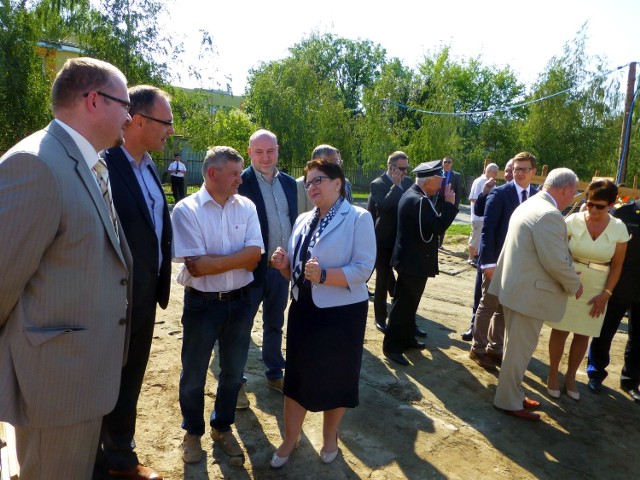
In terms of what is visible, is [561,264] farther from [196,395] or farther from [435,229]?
[196,395]

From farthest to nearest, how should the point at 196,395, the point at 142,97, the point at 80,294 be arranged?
1. the point at 196,395
2. the point at 142,97
3. the point at 80,294

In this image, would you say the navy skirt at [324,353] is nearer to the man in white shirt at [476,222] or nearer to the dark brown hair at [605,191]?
the dark brown hair at [605,191]

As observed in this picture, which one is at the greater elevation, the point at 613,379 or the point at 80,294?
the point at 80,294

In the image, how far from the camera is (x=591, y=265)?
165 inches

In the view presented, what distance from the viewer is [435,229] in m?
4.54

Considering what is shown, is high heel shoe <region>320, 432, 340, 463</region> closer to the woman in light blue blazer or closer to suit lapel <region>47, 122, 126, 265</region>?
the woman in light blue blazer

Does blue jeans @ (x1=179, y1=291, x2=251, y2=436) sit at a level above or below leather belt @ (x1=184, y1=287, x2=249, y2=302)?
below

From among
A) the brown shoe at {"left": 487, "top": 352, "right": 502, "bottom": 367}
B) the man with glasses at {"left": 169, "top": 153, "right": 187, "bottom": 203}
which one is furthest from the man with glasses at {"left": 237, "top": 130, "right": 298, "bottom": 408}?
the man with glasses at {"left": 169, "top": 153, "right": 187, "bottom": 203}

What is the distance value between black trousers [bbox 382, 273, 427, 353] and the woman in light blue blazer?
74.3 inches

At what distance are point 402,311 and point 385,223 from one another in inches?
55.5

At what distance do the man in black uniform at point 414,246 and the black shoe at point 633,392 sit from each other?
6.84 ft

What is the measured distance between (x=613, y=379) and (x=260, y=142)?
13.9 ft

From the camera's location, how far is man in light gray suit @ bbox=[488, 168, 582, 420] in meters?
3.59

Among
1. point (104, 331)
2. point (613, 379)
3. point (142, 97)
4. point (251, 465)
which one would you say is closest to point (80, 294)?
point (104, 331)
